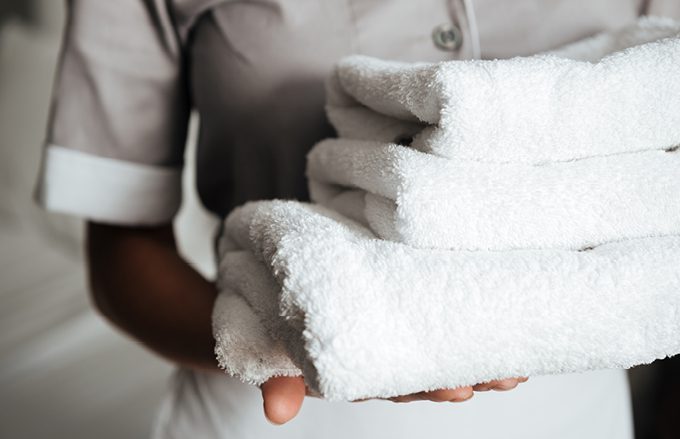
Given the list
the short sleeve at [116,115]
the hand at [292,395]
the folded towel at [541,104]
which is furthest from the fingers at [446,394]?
the short sleeve at [116,115]

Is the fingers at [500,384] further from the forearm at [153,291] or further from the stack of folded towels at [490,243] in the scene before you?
the forearm at [153,291]

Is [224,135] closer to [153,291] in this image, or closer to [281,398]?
[153,291]

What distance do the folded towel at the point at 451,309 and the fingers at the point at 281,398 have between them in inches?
0.6

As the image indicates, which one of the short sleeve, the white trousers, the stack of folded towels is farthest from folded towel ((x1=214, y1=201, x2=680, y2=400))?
the short sleeve

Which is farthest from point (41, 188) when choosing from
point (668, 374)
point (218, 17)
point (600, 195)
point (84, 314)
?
point (668, 374)

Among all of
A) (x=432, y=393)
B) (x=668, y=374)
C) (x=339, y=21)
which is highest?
(x=339, y=21)

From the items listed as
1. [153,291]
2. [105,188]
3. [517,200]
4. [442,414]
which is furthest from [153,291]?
[517,200]

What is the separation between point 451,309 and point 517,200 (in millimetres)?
59

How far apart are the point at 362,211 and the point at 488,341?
10 centimetres

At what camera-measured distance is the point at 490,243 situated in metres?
0.29

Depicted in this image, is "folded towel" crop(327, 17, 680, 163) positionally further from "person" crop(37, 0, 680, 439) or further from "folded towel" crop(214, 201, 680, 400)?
"person" crop(37, 0, 680, 439)

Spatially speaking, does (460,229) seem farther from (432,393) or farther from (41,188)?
(41,188)

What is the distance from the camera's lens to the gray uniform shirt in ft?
1.52

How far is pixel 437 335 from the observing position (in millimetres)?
262
